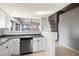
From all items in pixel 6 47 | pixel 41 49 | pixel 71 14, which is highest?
pixel 71 14

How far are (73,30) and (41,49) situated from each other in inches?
71.4

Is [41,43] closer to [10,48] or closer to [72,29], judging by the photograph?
[10,48]

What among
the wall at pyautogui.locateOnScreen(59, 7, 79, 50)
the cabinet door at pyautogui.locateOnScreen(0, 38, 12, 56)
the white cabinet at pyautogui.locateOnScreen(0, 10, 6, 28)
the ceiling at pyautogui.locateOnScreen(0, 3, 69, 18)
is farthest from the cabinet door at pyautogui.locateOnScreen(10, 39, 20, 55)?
the wall at pyautogui.locateOnScreen(59, 7, 79, 50)

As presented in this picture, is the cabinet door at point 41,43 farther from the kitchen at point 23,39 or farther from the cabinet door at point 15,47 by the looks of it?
the cabinet door at point 15,47

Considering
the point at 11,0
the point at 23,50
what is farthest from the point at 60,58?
the point at 23,50

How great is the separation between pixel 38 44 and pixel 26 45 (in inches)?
22.2

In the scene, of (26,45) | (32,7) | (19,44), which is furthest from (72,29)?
(32,7)

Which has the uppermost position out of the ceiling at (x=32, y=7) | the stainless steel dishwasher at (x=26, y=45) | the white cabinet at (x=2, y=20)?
the ceiling at (x=32, y=7)

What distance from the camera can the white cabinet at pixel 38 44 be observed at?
4.27 meters

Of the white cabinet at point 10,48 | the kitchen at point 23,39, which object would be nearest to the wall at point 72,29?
the kitchen at point 23,39

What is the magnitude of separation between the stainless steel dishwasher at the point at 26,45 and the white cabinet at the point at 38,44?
0.51ft

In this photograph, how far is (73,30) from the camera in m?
4.93

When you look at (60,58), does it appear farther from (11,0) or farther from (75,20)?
(75,20)

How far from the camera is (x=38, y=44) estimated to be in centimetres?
436
